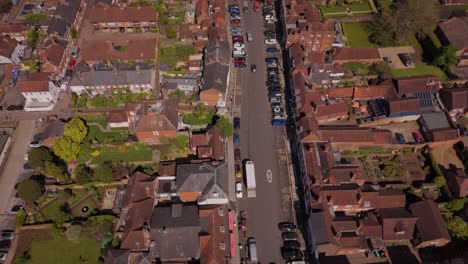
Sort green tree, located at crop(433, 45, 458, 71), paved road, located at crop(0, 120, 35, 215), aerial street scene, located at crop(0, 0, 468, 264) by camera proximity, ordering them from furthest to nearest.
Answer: green tree, located at crop(433, 45, 458, 71)
paved road, located at crop(0, 120, 35, 215)
aerial street scene, located at crop(0, 0, 468, 264)

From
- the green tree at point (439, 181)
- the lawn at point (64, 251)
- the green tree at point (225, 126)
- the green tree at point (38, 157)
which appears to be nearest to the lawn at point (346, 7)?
the green tree at point (225, 126)

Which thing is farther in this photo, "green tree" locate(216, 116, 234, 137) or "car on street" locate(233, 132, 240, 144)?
"car on street" locate(233, 132, 240, 144)

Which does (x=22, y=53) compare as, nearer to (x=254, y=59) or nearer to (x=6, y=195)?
(x=6, y=195)

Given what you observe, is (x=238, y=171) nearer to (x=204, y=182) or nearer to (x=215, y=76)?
(x=204, y=182)

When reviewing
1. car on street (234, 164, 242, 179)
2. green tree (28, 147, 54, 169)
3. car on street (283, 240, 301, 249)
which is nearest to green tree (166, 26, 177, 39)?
car on street (234, 164, 242, 179)

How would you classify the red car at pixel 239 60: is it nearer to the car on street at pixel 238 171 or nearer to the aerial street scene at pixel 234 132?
the aerial street scene at pixel 234 132

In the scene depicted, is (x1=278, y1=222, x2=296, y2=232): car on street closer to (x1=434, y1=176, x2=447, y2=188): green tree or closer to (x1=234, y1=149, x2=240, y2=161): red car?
(x1=234, y1=149, x2=240, y2=161): red car

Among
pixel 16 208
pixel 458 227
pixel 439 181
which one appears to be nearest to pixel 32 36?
pixel 16 208
